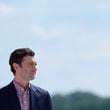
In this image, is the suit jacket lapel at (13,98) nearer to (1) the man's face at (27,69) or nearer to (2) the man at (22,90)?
(2) the man at (22,90)

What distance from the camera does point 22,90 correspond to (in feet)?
41.0

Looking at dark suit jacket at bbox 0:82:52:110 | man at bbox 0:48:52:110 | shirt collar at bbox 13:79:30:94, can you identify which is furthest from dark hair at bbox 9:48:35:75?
dark suit jacket at bbox 0:82:52:110

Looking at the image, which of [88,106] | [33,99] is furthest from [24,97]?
[88,106]

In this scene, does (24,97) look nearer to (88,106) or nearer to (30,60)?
(30,60)

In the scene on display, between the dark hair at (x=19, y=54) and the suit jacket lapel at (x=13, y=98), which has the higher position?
the dark hair at (x=19, y=54)

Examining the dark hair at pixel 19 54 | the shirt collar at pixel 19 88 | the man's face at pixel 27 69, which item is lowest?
the shirt collar at pixel 19 88

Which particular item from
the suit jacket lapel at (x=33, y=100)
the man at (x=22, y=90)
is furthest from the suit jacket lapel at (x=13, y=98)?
the suit jacket lapel at (x=33, y=100)

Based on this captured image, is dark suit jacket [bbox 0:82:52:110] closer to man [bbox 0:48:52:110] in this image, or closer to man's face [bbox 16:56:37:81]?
man [bbox 0:48:52:110]

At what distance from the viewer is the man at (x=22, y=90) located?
40.8 feet

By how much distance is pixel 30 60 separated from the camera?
40.8ft

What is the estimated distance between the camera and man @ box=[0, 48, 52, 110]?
489 inches

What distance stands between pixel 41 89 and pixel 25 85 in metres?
0.36

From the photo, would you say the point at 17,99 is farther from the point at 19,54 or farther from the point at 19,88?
the point at 19,54

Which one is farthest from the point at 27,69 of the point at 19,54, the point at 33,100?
the point at 33,100
